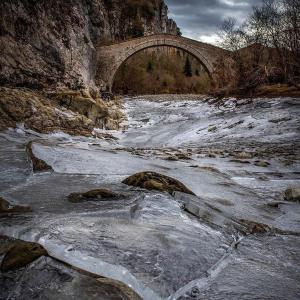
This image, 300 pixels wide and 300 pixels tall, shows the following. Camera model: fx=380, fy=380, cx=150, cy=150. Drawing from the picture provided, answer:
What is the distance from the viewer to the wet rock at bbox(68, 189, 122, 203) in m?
2.89

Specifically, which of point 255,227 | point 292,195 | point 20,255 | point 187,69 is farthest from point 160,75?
point 20,255

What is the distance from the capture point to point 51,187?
3365 millimetres

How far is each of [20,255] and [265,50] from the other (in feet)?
73.1

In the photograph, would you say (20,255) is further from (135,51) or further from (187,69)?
(187,69)

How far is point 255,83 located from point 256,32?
9067 millimetres

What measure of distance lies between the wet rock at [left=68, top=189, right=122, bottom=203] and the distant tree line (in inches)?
465

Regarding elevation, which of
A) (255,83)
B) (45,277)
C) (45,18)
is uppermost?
(45,18)

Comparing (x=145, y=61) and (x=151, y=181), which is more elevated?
(x=145, y=61)

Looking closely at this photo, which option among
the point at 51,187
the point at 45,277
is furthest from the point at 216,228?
the point at 51,187

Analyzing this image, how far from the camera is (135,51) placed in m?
28.1

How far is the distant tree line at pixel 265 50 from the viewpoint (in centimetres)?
1512

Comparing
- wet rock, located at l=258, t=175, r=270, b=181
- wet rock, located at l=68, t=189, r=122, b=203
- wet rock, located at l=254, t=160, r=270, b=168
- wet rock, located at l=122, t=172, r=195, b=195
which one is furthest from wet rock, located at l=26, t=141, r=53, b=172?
wet rock, located at l=254, t=160, r=270, b=168

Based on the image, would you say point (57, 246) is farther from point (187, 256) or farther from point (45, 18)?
point (45, 18)

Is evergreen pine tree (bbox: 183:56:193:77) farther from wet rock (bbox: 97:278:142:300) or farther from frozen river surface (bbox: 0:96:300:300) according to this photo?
wet rock (bbox: 97:278:142:300)
